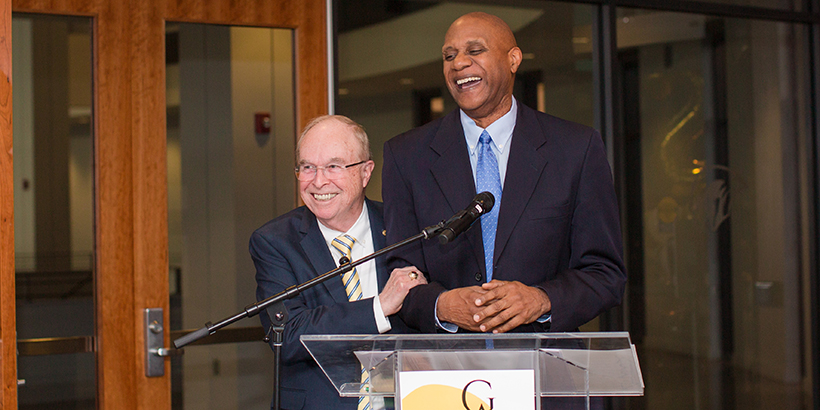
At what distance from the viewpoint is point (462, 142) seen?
7.06ft

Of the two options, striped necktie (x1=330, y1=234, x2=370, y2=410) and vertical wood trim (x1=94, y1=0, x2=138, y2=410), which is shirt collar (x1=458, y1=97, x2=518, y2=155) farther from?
vertical wood trim (x1=94, y1=0, x2=138, y2=410)

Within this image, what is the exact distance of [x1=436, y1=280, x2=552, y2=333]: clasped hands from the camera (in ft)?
5.88

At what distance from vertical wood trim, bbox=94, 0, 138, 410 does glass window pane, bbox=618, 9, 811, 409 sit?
7.86 ft

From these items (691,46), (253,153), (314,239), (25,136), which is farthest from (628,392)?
(25,136)

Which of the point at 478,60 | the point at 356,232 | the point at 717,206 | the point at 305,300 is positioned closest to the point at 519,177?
the point at 478,60

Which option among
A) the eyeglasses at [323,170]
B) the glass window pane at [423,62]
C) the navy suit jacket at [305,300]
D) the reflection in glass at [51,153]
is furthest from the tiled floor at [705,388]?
the reflection in glass at [51,153]

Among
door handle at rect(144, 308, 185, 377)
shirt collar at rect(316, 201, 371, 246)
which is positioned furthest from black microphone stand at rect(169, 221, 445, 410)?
door handle at rect(144, 308, 185, 377)

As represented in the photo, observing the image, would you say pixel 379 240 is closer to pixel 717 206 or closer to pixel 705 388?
pixel 717 206

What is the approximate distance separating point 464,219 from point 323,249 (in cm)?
71

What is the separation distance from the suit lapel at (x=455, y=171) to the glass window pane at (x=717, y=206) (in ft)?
6.38

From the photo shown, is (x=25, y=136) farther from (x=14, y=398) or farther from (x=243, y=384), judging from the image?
(x=14, y=398)

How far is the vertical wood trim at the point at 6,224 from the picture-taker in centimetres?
185

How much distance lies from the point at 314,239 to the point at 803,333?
3.31m

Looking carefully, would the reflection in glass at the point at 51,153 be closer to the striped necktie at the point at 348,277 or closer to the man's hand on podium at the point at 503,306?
the striped necktie at the point at 348,277
